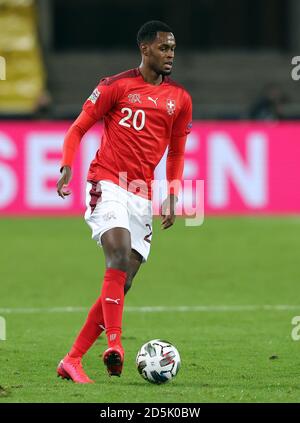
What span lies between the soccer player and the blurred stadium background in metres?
0.85

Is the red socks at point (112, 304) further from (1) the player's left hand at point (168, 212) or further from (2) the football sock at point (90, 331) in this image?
(1) the player's left hand at point (168, 212)

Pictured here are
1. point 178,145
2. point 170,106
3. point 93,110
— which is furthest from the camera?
point 178,145

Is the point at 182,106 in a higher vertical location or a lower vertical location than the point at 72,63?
higher

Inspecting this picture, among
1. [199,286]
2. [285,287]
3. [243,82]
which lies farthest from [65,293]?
[243,82]

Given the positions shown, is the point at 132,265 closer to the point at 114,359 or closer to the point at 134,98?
the point at 114,359

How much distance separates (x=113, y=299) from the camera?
7680mm

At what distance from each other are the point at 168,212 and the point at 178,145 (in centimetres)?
48

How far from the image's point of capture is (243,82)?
27.0m

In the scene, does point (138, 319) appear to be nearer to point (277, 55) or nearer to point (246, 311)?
point (246, 311)

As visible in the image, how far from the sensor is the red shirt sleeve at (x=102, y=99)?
7922 mm

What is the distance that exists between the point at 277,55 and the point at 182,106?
20.1 m

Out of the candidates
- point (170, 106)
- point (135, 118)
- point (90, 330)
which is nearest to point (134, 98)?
point (135, 118)

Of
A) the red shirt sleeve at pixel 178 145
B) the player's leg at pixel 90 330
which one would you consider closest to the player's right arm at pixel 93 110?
the red shirt sleeve at pixel 178 145

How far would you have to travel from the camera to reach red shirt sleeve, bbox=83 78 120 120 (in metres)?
7.92
